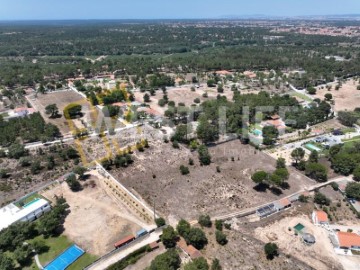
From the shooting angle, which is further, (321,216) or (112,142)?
(112,142)

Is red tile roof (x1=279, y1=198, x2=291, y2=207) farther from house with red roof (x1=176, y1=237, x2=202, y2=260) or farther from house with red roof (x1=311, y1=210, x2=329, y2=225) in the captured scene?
house with red roof (x1=176, y1=237, x2=202, y2=260)

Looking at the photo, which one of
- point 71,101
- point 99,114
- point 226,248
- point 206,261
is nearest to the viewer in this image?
point 206,261

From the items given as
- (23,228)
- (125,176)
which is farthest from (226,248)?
(23,228)

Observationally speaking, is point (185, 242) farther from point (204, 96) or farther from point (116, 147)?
point (204, 96)

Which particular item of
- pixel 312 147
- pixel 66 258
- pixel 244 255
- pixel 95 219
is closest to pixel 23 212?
pixel 95 219

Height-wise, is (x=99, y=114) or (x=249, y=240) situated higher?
(x=99, y=114)

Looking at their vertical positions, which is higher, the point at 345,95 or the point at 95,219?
the point at 345,95

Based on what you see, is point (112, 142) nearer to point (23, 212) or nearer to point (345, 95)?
point (23, 212)
